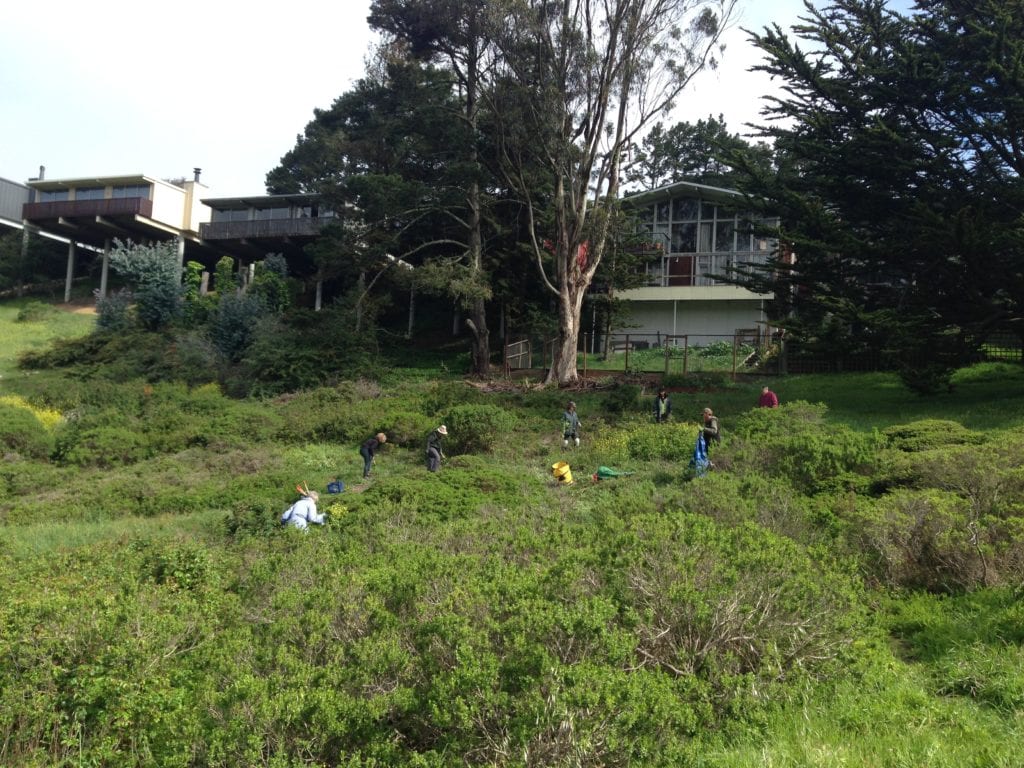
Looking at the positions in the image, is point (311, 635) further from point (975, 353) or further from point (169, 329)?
point (169, 329)

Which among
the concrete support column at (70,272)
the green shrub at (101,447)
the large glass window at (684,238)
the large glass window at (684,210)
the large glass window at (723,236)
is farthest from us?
the concrete support column at (70,272)

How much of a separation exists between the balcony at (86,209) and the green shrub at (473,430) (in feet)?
105

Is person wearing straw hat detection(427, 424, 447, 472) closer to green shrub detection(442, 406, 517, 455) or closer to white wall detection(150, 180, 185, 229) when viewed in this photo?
green shrub detection(442, 406, 517, 455)

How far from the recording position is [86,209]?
139 ft

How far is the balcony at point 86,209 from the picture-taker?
4141 cm

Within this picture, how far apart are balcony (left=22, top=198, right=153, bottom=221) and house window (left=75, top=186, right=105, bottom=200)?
1.76 metres

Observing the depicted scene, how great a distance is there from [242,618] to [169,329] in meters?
27.8

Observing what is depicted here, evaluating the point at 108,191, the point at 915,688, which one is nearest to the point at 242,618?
the point at 915,688

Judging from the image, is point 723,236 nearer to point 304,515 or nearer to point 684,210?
point 684,210

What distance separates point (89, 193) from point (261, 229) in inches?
472

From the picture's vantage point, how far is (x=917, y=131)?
18.4 m

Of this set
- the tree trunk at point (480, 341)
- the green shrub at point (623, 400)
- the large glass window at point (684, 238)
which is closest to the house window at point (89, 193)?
the tree trunk at point (480, 341)

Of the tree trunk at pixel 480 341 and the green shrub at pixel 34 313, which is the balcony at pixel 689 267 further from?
the green shrub at pixel 34 313

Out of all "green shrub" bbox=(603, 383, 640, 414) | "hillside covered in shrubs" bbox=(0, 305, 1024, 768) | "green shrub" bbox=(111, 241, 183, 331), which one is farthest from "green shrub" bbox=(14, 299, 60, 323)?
"hillside covered in shrubs" bbox=(0, 305, 1024, 768)
